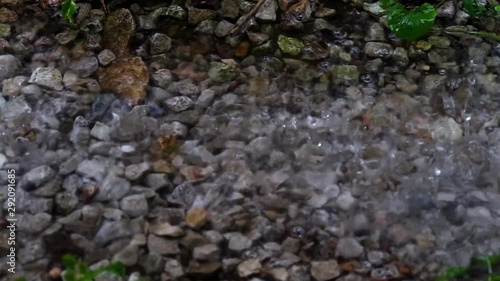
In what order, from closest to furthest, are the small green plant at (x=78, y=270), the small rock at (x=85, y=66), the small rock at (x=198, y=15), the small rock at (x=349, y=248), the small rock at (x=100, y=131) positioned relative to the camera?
the small green plant at (x=78, y=270)
the small rock at (x=349, y=248)
the small rock at (x=100, y=131)
the small rock at (x=85, y=66)
the small rock at (x=198, y=15)

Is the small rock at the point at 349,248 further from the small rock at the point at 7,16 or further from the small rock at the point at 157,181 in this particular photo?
the small rock at the point at 7,16

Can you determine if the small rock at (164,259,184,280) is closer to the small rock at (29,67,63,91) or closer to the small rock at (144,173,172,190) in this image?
the small rock at (144,173,172,190)

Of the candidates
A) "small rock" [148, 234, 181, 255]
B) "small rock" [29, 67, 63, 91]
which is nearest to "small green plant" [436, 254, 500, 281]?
"small rock" [148, 234, 181, 255]

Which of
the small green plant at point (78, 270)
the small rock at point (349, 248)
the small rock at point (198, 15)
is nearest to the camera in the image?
the small green plant at point (78, 270)

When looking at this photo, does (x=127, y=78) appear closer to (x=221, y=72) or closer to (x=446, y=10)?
(x=221, y=72)

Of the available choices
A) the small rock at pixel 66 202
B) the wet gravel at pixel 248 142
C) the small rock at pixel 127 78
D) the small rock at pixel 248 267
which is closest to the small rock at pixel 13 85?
the wet gravel at pixel 248 142

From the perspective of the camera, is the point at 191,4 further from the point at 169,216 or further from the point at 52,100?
the point at 169,216
